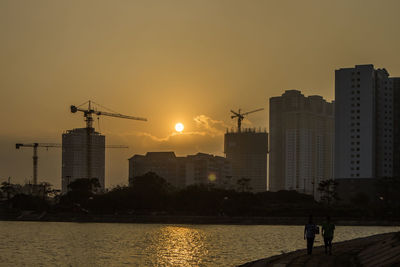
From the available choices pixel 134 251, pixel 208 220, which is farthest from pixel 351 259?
pixel 208 220

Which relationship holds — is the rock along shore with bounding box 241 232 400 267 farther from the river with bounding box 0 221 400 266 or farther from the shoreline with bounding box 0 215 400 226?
the shoreline with bounding box 0 215 400 226

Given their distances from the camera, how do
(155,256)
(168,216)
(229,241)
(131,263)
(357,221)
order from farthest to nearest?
1. (168,216)
2. (357,221)
3. (229,241)
4. (155,256)
5. (131,263)

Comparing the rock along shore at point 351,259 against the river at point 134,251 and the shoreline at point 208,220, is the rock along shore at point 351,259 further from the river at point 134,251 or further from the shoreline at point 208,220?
the shoreline at point 208,220

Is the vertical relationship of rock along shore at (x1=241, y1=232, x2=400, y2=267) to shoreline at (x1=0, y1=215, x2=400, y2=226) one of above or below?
above

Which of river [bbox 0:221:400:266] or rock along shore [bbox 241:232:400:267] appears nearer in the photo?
rock along shore [bbox 241:232:400:267]

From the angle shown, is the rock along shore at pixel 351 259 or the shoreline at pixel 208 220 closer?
the rock along shore at pixel 351 259

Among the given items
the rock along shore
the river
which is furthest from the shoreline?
the rock along shore

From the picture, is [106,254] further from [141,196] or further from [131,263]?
[141,196]

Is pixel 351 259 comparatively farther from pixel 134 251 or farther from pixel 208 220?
pixel 208 220

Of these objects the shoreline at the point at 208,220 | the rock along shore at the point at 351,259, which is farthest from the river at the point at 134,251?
the shoreline at the point at 208,220

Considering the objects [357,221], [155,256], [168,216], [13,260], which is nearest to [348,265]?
[155,256]

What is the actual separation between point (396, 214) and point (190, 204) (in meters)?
59.2

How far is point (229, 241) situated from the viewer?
316 feet

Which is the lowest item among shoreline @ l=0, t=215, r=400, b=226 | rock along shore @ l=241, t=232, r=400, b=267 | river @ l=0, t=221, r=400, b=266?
shoreline @ l=0, t=215, r=400, b=226
